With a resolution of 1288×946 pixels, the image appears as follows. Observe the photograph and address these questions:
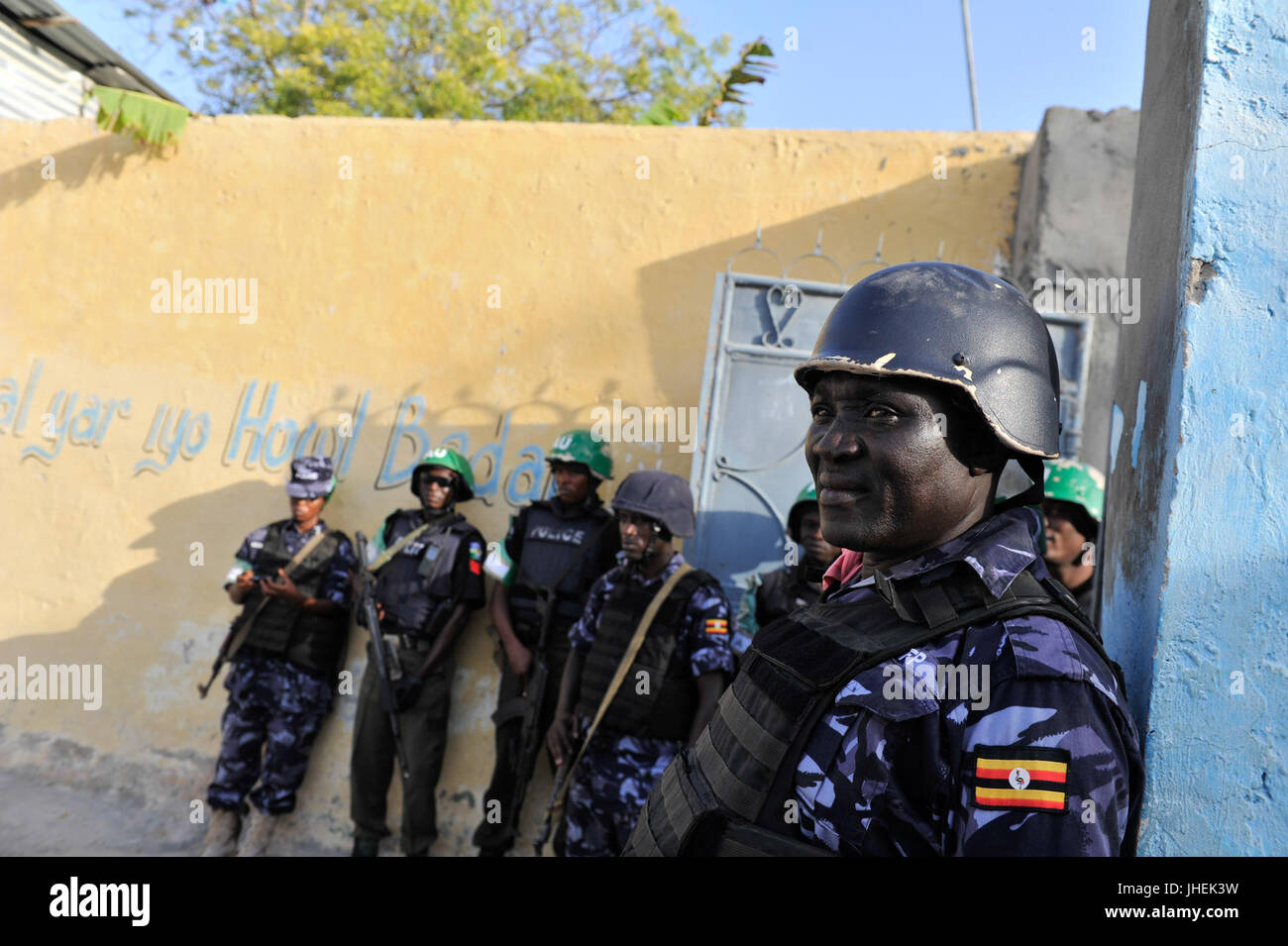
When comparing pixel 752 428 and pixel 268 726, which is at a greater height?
pixel 752 428

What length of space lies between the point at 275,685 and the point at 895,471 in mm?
4247

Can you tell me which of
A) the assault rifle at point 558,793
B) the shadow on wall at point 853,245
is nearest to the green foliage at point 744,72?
the shadow on wall at point 853,245

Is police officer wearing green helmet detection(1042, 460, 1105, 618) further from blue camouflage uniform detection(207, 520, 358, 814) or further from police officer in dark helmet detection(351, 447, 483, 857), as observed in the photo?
blue camouflage uniform detection(207, 520, 358, 814)

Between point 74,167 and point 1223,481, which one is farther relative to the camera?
point 74,167

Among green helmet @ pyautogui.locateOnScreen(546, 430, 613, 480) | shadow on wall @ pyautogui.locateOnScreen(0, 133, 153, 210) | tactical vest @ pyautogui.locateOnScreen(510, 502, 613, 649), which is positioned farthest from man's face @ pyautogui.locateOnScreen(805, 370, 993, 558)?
shadow on wall @ pyautogui.locateOnScreen(0, 133, 153, 210)

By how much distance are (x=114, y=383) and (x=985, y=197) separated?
16.3 feet

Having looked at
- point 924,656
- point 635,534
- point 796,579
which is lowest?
point 796,579

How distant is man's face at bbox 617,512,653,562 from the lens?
150 inches

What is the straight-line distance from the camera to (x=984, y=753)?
3.69 ft

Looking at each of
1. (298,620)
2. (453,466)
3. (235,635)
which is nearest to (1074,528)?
(453,466)

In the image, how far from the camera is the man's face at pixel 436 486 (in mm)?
4852

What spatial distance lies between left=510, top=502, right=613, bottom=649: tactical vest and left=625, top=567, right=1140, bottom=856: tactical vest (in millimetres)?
2986

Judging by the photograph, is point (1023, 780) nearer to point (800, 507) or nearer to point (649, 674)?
point (649, 674)

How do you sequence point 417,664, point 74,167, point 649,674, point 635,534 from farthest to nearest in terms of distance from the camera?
point 74,167
point 417,664
point 635,534
point 649,674
